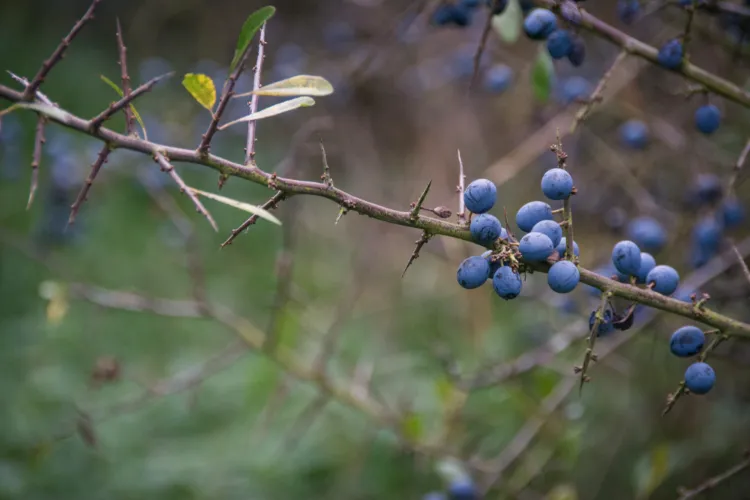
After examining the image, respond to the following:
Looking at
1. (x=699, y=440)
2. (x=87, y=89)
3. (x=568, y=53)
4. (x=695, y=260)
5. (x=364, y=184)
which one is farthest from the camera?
(x=87, y=89)

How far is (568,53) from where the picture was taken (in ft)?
4.71

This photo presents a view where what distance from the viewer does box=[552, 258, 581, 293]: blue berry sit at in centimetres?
95

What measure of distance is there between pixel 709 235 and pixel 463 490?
98cm

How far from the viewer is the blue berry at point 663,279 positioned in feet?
3.54

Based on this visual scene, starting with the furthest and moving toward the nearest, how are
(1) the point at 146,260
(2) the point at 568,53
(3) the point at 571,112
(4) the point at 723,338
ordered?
1. (1) the point at 146,260
2. (3) the point at 571,112
3. (2) the point at 568,53
4. (4) the point at 723,338

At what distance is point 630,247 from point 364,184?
2.92 meters

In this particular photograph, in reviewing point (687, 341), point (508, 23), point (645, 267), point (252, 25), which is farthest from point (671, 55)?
point (252, 25)

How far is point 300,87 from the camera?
1.04 meters

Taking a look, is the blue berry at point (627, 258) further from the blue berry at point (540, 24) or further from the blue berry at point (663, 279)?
the blue berry at point (540, 24)

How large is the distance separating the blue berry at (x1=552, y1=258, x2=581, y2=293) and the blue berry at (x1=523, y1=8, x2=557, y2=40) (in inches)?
24.3

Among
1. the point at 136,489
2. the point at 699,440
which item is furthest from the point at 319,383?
the point at 699,440

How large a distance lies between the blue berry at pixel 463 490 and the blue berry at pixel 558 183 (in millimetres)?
1093

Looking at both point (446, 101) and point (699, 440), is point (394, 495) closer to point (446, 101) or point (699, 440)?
point (699, 440)

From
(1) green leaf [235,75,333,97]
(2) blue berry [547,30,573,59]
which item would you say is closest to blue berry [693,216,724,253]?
(2) blue berry [547,30,573,59]
